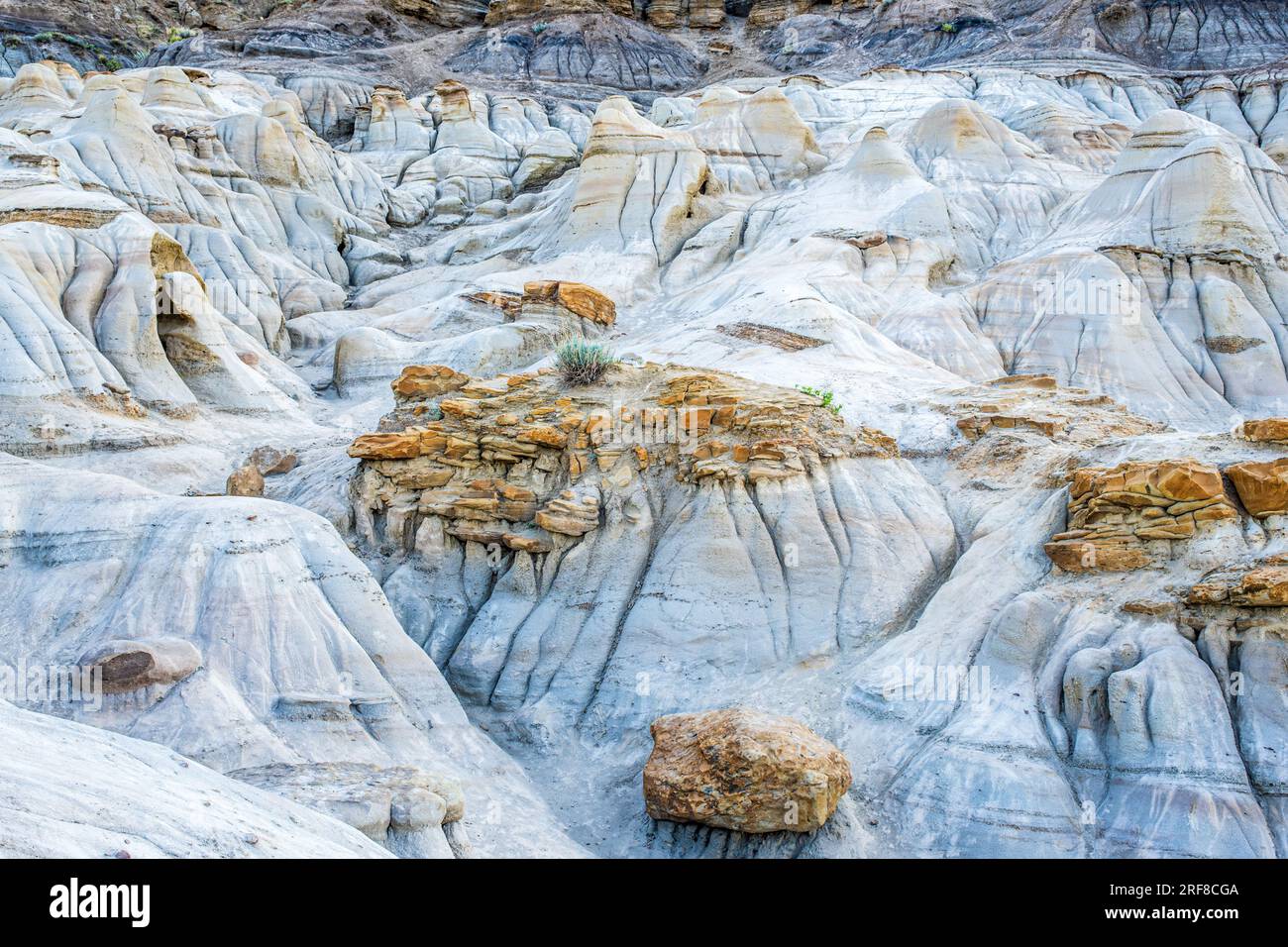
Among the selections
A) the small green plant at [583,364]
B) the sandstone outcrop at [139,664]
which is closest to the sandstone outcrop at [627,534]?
the small green plant at [583,364]

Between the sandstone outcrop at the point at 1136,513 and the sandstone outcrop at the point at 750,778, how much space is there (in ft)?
12.9

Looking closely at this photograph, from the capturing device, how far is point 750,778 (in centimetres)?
1105

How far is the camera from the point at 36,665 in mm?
12211

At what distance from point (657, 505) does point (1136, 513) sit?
20.4 feet

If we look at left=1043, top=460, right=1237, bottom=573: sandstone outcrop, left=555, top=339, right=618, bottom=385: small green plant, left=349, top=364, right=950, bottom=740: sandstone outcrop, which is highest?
left=1043, top=460, right=1237, bottom=573: sandstone outcrop

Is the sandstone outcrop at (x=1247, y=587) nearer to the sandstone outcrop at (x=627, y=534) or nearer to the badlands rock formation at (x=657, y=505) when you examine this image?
the badlands rock formation at (x=657, y=505)

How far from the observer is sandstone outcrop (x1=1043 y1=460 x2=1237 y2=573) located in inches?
493

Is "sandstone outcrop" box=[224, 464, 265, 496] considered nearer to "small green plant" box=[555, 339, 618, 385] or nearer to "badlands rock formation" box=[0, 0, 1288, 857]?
"badlands rock formation" box=[0, 0, 1288, 857]

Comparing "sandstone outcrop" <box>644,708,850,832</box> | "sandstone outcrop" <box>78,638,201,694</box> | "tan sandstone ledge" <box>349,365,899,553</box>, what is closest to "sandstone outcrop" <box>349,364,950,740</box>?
"tan sandstone ledge" <box>349,365,899,553</box>

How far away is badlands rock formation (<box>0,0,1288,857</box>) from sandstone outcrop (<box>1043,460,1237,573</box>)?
0.04 metres

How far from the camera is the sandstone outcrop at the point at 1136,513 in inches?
493

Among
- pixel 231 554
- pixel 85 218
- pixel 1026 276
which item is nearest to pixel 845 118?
pixel 1026 276

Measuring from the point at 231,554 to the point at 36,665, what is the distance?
7.61 feet

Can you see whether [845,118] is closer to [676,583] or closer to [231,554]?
[676,583]
